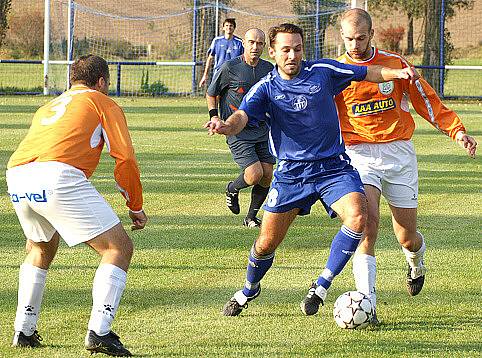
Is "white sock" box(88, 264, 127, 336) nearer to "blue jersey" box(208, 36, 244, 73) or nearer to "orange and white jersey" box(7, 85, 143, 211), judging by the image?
"orange and white jersey" box(7, 85, 143, 211)

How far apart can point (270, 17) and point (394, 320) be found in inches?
1256

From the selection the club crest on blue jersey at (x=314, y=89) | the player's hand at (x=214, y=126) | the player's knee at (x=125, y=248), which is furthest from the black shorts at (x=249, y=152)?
the player's knee at (x=125, y=248)

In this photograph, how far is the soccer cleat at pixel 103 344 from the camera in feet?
20.2

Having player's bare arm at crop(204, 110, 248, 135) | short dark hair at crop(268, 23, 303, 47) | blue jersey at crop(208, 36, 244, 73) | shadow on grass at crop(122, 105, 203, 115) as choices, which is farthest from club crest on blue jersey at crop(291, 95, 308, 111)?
shadow on grass at crop(122, 105, 203, 115)

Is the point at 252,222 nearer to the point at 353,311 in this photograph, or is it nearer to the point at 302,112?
the point at 302,112

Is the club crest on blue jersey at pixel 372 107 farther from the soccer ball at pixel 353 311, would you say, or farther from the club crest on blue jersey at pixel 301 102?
the soccer ball at pixel 353 311

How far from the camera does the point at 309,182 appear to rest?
720cm

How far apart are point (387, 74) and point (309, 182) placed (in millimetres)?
889

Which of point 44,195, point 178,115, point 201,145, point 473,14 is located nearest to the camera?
point 44,195

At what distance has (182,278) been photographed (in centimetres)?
875

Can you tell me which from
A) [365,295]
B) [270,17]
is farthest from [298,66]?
[270,17]

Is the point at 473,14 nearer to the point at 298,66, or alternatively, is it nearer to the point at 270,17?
the point at 270,17

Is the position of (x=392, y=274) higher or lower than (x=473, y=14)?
lower

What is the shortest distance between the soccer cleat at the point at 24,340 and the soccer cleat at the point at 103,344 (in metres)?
0.51
